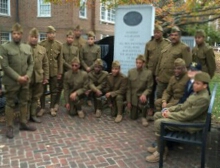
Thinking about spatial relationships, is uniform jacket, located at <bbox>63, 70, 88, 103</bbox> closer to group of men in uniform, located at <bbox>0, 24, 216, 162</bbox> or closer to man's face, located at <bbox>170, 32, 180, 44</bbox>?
group of men in uniform, located at <bbox>0, 24, 216, 162</bbox>

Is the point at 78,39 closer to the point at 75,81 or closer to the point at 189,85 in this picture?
the point at 75,81

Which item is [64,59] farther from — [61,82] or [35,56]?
[35,56]

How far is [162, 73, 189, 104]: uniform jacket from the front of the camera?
15.6 ft

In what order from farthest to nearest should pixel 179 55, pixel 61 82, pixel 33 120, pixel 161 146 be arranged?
pixel 61 82 < pixel 33 120 < pixel 179 55 < pixel 161 146

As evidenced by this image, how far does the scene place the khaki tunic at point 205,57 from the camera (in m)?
5.38

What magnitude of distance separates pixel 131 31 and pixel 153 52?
4.39ft

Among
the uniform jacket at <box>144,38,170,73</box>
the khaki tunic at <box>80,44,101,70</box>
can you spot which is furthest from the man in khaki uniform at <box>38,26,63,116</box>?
the uniform jacket at <box>144,38,170,73</box>

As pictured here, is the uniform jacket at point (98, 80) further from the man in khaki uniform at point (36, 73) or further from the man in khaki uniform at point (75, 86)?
the man in khaki uniform at point (36, 73)

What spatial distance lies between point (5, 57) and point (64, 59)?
87.1 inches

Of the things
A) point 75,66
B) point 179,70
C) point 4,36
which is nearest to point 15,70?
point 75,66

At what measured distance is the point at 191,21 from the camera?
1631cm

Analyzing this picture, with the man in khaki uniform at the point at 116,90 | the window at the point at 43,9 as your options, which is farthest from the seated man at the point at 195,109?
the window at the point at 43,9

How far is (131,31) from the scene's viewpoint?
7102 millimetres

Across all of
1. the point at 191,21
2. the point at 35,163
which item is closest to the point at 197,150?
the point at 35,163
